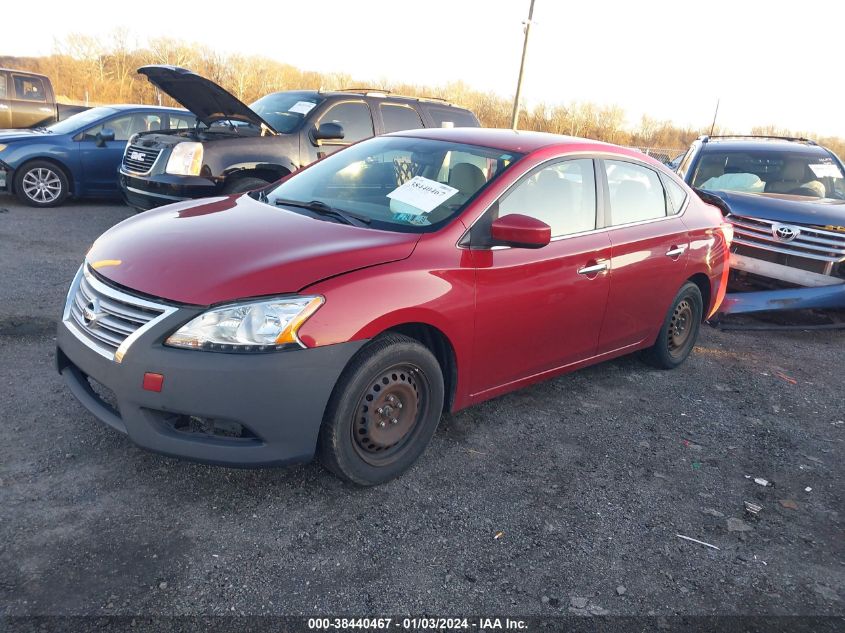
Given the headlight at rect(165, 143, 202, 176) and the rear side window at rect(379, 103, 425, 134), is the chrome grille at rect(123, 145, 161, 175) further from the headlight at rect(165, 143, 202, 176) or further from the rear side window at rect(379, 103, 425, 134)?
the rear side window at rect(379, 103, 425, 134)

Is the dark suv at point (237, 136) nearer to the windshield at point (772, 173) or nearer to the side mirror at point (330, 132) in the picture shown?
the side mirror at point (330, 132)

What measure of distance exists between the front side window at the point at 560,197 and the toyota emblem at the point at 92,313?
6.74 feet

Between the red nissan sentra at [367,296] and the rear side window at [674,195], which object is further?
the rear side window at [674,195]

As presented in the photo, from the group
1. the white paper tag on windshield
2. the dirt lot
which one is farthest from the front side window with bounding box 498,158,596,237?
the dirt lot

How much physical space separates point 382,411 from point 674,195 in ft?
10.2

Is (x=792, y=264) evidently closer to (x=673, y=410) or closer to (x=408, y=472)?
(x=673, y=410)

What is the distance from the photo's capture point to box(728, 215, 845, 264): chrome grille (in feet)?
21.5

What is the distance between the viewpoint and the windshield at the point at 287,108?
27.3ft

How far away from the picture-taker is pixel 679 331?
5.36 metres

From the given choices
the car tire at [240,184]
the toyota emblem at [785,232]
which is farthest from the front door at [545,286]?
the car tire at [240,184]

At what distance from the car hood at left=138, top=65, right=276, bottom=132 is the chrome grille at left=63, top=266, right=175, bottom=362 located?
4325 mm

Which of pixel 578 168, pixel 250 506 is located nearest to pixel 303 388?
pixel 250 506

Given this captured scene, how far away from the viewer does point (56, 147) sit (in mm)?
9734

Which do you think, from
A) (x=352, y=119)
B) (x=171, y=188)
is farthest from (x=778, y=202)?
(x=171, y=188)
